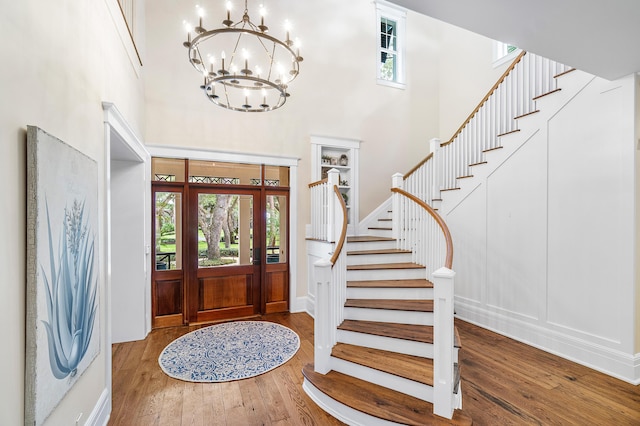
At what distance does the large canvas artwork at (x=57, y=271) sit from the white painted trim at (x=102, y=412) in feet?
1.47

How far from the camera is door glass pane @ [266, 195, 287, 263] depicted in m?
5.11

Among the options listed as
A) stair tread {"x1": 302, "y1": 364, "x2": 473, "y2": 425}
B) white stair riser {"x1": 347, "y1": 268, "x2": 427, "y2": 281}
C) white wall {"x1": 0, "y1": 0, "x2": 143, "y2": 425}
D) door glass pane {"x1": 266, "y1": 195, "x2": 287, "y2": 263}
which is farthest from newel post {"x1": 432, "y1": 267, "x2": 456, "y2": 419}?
door glass pane {"x1": 266, "y1": 195, "x2": 287, "y2": 263}

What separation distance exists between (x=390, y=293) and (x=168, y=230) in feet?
11.0

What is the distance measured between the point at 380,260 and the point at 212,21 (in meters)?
4.44

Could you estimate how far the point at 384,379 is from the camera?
2.63m

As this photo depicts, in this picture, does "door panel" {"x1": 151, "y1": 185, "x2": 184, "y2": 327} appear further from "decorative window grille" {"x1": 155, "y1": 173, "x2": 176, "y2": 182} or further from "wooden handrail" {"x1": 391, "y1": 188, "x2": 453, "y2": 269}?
"wooden handrail" {"x1": 391, "y1": 188, "x2": 453, "y2": 269}

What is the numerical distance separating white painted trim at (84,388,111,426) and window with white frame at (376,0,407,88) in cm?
629

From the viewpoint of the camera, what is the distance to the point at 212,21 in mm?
4668

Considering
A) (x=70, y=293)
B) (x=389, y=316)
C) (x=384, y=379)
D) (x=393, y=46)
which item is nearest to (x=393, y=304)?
(x=389, y=316)

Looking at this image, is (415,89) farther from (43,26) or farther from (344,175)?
(43,26)

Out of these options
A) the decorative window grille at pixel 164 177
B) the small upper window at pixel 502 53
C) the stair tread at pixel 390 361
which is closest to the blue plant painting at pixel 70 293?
the stair tread at pixel 390 361

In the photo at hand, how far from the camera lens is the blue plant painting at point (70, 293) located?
153 cm

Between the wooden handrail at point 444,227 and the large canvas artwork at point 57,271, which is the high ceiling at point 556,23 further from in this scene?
the large canvas artwork at point 57,271

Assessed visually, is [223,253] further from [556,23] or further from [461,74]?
[461,74]
